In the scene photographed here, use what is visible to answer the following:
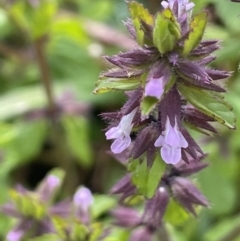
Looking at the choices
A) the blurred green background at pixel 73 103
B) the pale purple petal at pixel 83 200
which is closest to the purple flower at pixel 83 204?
Result: the pale purple petal at pixel 83 200

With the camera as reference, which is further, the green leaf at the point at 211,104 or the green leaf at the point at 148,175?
the green leaf at the point at 148,175

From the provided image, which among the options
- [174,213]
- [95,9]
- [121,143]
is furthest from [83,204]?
[95,9]

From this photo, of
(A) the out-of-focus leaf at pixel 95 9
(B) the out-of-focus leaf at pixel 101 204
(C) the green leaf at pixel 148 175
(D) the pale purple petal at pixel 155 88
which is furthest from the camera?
(A) the out-of-focus leaf at pixel 95 9

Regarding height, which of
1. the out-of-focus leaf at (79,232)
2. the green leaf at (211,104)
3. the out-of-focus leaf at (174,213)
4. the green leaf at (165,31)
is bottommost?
the out-of-focus leaf at (79,232)

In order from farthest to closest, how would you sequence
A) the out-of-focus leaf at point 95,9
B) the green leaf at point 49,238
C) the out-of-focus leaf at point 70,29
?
the out-of-focus leaf at point 95,9, the out-of-focus leaf at point 70,29, the green leaf at point 49,238

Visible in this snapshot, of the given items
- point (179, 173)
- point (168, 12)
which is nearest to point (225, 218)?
Answer: point (179, 173)

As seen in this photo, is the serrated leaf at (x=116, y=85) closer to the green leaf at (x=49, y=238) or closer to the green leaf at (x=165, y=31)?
the green leaf at (x=165, y=31)

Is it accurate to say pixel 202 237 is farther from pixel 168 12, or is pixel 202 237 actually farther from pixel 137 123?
pixel 168 12
